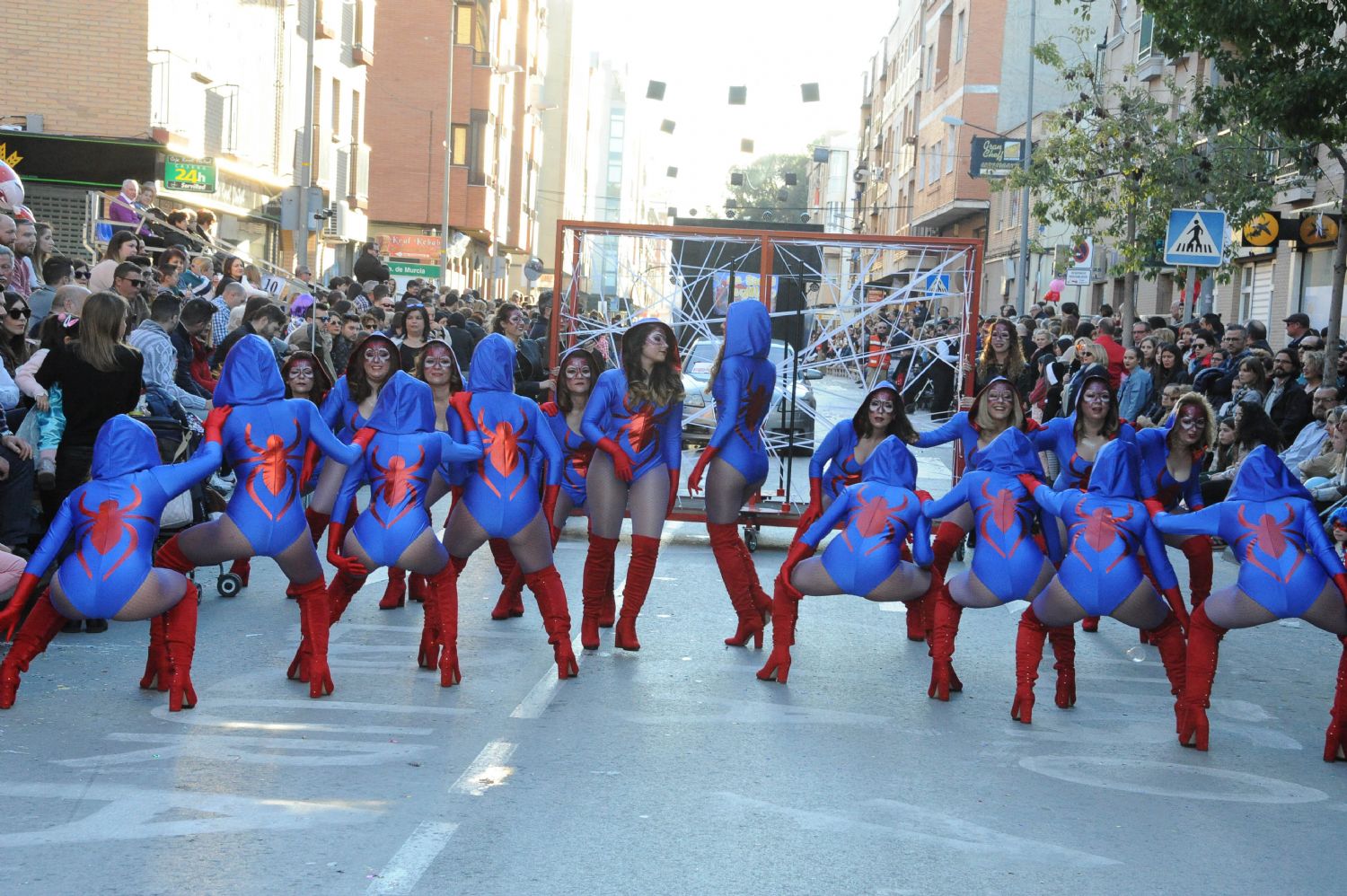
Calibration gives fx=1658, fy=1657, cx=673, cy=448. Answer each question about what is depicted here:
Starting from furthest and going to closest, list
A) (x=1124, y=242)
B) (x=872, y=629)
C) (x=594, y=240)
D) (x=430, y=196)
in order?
(x=430, y=196)
(x=1124, y=242)
(x=594, y=240)
(x=872, y=629)

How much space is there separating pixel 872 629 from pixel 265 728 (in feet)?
14.6

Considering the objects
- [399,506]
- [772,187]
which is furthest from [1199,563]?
[772,187]

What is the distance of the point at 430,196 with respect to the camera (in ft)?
170

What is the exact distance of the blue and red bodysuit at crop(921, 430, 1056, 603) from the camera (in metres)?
7.91

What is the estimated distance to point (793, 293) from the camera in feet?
43.1

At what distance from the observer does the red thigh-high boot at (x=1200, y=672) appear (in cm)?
744

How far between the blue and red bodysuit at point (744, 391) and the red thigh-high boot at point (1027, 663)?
2.21 meters

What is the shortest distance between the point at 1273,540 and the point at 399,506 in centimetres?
398

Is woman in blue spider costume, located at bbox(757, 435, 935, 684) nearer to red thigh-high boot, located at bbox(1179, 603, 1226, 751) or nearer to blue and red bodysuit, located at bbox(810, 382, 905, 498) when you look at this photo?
blue and red bodysuit, located at bbox(810, 382, 905, 498)

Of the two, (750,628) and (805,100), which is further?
(805,100)

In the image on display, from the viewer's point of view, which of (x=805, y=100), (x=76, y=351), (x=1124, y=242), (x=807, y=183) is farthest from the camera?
(x=807, y=183)

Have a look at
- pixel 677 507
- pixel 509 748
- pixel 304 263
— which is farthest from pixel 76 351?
pixel 304 263

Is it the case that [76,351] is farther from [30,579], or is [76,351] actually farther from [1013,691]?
[1013,691]

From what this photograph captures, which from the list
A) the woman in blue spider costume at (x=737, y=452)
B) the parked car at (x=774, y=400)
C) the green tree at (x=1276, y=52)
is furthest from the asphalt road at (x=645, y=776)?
the green tree at (x=1276, y=52)
